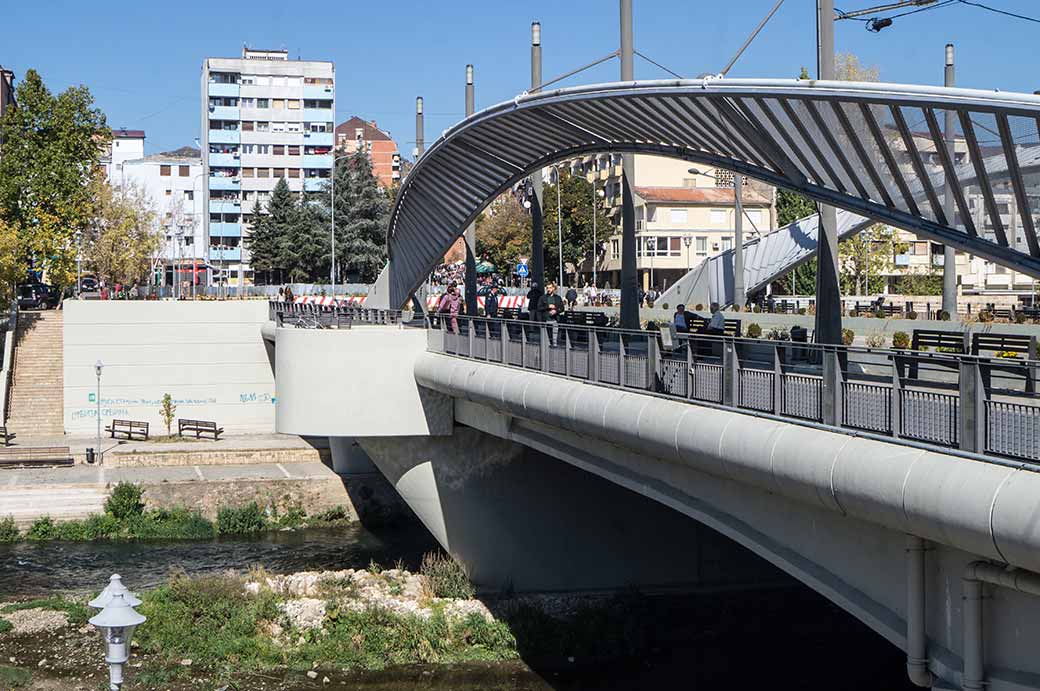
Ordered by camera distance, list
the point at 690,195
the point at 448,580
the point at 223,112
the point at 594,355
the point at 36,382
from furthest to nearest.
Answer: the point at 223,112
the point at 690,195
the point at 36,382
the point at 448,580
the point at 594,355

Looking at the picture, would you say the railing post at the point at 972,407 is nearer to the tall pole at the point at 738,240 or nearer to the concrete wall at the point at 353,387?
the concrete wall at the point at 353,387

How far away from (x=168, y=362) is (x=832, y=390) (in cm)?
3480

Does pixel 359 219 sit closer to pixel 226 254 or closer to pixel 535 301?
pixel 226 254

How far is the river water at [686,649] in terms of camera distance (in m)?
20.4

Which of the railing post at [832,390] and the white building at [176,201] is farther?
the white building at [176,201]

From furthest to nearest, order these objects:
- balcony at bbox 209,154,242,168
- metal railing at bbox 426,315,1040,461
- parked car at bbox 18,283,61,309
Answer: balcony at bbox 209,154,242,168 < parked car at bbox 18,283,61,309 < metal railing at bbox 426,315,1040,461

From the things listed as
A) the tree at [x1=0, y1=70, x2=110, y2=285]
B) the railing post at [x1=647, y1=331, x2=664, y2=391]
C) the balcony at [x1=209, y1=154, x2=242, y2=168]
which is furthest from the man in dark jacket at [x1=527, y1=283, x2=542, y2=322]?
the balcony at [x1=209, y1=154, x2=242, y2=168]

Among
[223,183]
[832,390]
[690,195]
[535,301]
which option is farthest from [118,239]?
[832,390]

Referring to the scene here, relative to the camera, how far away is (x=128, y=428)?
4209cm

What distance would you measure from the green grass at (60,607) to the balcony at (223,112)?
72.6 metres

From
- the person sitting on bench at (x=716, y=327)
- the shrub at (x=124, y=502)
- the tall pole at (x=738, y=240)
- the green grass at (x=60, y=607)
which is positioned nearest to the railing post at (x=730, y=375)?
the person sitting on bench at (x=716, y=327)

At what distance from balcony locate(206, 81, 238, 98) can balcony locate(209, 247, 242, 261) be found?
34.8 ft

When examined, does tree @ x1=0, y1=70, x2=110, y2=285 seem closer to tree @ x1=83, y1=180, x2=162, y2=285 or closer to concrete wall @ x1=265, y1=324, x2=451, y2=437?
tree @ x1=83, y1=180, x2=162, y2=285

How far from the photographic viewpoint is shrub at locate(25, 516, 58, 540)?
31578mm
